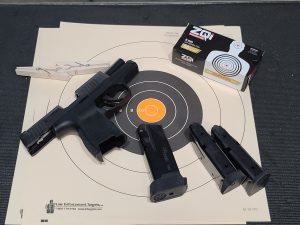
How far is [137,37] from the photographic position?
88cm

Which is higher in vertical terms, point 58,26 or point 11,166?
point 58,26

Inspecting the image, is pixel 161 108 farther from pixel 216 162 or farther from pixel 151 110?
pixel 216 162

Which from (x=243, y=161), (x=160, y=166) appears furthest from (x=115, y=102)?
(x=243, y=161)

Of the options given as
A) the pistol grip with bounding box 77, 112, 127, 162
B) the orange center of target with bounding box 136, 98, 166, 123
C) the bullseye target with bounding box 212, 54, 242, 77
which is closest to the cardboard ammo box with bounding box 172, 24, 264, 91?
→ the bullseye target with bounding box 212, 54, 242, 77

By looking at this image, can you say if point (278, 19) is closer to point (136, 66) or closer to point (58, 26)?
point (136, 66)

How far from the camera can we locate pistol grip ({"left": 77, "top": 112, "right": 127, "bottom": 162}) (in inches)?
28.1

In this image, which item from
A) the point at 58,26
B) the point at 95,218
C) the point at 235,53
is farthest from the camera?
the point at 58,26

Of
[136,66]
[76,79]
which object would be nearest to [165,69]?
[136,66]

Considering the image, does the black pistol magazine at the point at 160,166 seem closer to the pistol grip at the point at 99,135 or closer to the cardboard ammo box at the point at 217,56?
the pistol grip at the point at 99,135

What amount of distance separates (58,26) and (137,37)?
18cm

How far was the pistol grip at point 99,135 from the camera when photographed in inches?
28.1

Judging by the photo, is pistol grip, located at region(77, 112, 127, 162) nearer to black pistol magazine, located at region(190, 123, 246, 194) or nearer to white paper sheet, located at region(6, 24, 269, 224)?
white paper sheet, located at region(6, 24, 269, 224)

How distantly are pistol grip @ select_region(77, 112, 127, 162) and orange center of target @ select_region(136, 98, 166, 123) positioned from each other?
70 mm

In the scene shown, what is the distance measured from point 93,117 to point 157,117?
0.41 feet
